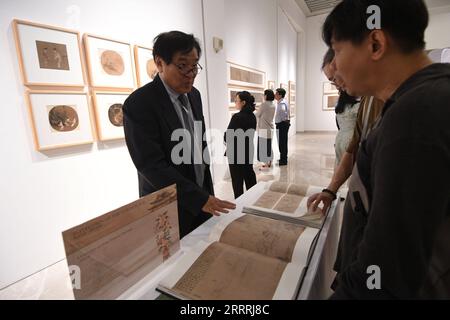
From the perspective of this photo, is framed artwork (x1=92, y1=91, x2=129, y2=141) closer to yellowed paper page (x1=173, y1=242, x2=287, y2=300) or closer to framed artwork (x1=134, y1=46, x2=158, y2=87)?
framed artwork (x1=134, y1=46, x2=158, y2=87)

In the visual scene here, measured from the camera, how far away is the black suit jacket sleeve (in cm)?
100

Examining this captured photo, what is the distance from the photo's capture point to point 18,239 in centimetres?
184

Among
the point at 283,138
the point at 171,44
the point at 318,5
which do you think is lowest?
the point at 283,138

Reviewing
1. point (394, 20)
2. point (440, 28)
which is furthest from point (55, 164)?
point (440, 28)

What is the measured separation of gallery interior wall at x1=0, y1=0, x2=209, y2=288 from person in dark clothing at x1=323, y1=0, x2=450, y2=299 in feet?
7.06

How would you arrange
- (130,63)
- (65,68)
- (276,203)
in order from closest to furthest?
(276,203) → (65,68) → (130,63)

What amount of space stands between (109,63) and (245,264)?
7.65ft

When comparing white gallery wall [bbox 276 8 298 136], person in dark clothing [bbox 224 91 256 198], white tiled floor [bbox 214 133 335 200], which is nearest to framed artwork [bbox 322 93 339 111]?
white gallery wall [bbox 276 8 298 136]

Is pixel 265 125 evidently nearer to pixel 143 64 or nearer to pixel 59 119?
pixel 143 64

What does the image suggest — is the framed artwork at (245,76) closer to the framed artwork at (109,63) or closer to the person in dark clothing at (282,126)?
the person in dark clothing at (282,126)

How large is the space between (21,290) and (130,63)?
6.97 ft

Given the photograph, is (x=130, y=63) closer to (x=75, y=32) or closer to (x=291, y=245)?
(x=75, y=32)

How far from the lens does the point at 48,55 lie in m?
1.88
